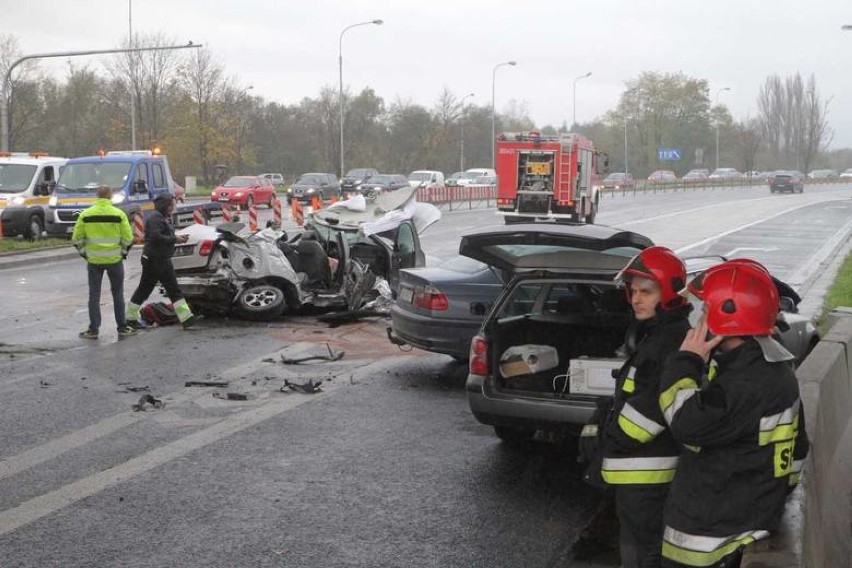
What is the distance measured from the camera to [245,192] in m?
40.1

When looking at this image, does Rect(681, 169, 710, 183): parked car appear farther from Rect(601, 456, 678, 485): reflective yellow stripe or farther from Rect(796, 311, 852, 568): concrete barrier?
Rect(601, 456, 678, 485): reflective yellow stripe

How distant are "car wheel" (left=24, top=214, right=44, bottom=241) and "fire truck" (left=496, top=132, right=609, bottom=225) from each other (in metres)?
14.0

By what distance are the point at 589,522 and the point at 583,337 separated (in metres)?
1.63

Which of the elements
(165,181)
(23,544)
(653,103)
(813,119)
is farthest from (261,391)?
(813,119)

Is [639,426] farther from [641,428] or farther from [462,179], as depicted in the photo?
[462,179]

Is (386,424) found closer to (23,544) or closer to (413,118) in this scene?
(23,544)

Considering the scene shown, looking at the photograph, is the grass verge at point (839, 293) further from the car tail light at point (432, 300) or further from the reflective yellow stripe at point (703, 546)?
the reflective yellow stripe at point (703, 546)

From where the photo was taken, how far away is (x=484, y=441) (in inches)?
286

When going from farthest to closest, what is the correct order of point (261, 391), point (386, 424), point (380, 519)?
1. point (261, 391)
2. point (386, 424)
3. point (380, 519)

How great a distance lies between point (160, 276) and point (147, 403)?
13.2 ft

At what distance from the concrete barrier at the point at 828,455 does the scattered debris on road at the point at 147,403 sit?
200 inches

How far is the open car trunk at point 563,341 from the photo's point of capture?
20.5ft

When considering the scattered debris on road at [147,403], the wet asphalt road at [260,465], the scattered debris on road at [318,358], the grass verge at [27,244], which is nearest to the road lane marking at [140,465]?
the wet asphalt road at [260,465]

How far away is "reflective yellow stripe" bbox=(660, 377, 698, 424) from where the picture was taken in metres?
2.98
